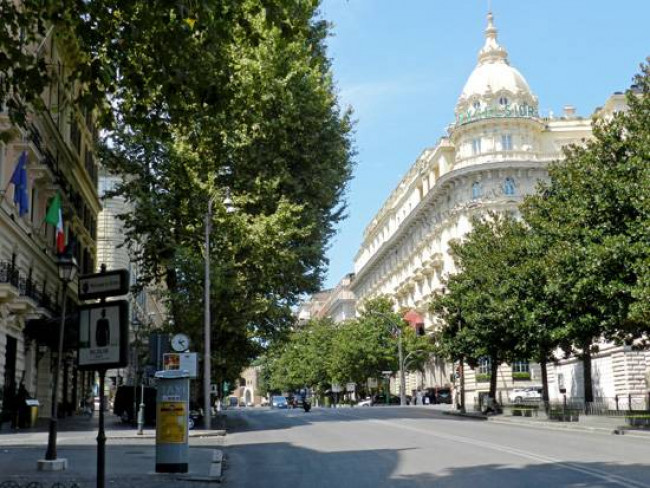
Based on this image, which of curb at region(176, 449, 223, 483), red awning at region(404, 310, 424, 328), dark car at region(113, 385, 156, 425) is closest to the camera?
curb at region(176, 449, 223, 483)

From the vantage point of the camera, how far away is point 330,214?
36625 mm

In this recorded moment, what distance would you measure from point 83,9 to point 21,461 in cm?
948

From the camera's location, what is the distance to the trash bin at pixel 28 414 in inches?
1149

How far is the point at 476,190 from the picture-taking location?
7369 centimetres

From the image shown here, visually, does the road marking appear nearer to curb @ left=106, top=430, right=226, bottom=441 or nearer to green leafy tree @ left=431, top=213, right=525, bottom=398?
curb @ left=106, top=430, right=226, bottom=441

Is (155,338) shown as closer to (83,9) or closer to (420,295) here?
(83,9)

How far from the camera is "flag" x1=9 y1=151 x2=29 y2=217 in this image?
29.4m

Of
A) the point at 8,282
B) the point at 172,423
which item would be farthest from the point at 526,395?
the point at 172,423

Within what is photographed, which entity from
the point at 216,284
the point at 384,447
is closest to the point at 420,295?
the point at 216,284

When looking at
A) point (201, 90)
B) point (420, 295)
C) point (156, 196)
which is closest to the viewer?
point (201, 90)

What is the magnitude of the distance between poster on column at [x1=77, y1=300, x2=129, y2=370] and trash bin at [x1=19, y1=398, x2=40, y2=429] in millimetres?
20622

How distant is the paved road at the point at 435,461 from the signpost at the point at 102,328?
4.22 m

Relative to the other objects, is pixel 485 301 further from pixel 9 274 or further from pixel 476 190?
pixel 476 190

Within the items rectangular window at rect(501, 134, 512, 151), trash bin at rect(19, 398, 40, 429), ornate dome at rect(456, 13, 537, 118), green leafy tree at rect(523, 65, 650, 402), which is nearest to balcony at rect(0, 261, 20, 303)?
trash bin at rect(19, 398, 40, 429)
